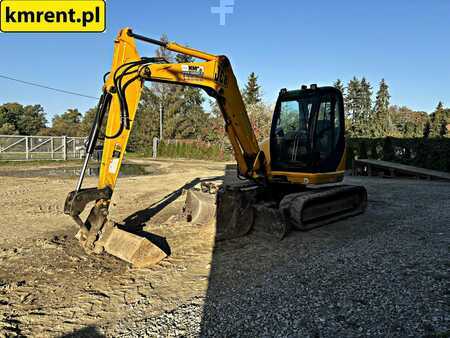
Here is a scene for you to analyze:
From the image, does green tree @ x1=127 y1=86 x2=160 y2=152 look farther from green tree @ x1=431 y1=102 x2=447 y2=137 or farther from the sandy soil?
the sandy soil

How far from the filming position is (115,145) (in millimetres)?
4633

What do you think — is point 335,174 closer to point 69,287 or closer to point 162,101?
point 69,287

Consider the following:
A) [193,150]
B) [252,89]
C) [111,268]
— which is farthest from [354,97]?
[111,268]

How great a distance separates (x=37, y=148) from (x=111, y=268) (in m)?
21.6

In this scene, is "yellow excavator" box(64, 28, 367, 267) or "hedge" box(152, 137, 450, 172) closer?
"yellow excavator" box(64, 28, 367, 267)

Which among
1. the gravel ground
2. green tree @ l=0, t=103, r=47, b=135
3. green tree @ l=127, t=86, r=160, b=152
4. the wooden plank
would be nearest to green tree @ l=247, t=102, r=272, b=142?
green tree @ l=127, t=86, r=160, b=152

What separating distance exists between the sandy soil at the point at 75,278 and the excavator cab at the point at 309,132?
2.10 metres

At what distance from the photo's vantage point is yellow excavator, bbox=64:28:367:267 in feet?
15.0

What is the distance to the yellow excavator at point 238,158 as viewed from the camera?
181 inches

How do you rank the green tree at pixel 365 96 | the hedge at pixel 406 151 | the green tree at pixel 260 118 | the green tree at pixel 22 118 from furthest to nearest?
the green tree at pixel 365 96
the green tree at pixel 22 118
the green tree at pixel 260 118
the hedge at pixel 406 151

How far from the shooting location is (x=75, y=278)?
3.92 m

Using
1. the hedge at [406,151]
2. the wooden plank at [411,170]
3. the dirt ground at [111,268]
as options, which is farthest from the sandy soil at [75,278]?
the hedge at [406,151]

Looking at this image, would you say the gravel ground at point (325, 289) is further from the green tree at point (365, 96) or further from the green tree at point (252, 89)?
the green tree at point (365, 96)

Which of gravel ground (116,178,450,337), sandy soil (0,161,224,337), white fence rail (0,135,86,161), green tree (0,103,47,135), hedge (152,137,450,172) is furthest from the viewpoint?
green tree (0,103,47,135)
